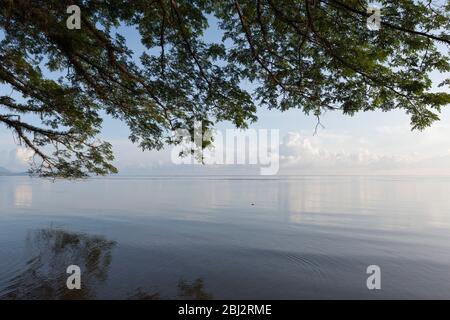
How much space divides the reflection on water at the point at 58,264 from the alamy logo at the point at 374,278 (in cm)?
712

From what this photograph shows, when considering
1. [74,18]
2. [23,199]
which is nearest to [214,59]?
[74,18]

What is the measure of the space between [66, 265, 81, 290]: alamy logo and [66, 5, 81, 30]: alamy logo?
6670 mm

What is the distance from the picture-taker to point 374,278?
8922mm

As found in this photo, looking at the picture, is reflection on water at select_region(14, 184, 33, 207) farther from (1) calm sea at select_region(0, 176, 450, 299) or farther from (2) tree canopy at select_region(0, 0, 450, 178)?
(2) tree canopy at select_region(0, 0, 450, 178)

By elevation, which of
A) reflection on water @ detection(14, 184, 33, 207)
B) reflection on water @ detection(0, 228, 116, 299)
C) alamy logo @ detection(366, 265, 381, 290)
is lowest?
alamy logo @ detection(366, 265, 381, 290)

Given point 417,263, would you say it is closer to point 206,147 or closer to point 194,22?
point 206,147

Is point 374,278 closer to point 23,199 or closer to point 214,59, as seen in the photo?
point 214,59

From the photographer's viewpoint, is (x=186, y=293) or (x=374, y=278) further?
(x=374, y=278)

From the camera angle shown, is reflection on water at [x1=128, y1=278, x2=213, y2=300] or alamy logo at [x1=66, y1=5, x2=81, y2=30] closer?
reflection on water at [x1=128, y1=278, x2=213, y2=300]

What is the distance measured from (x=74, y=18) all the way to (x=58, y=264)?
7.44 meters

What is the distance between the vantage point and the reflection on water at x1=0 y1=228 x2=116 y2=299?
7.64 metres

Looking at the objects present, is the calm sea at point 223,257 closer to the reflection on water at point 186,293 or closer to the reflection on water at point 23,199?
the reflection on water at point 186,293

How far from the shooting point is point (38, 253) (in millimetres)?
11531

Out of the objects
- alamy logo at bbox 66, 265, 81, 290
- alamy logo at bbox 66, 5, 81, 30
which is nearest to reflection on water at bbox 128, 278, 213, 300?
alamy logo at bbox 66, 265, 81, 290
